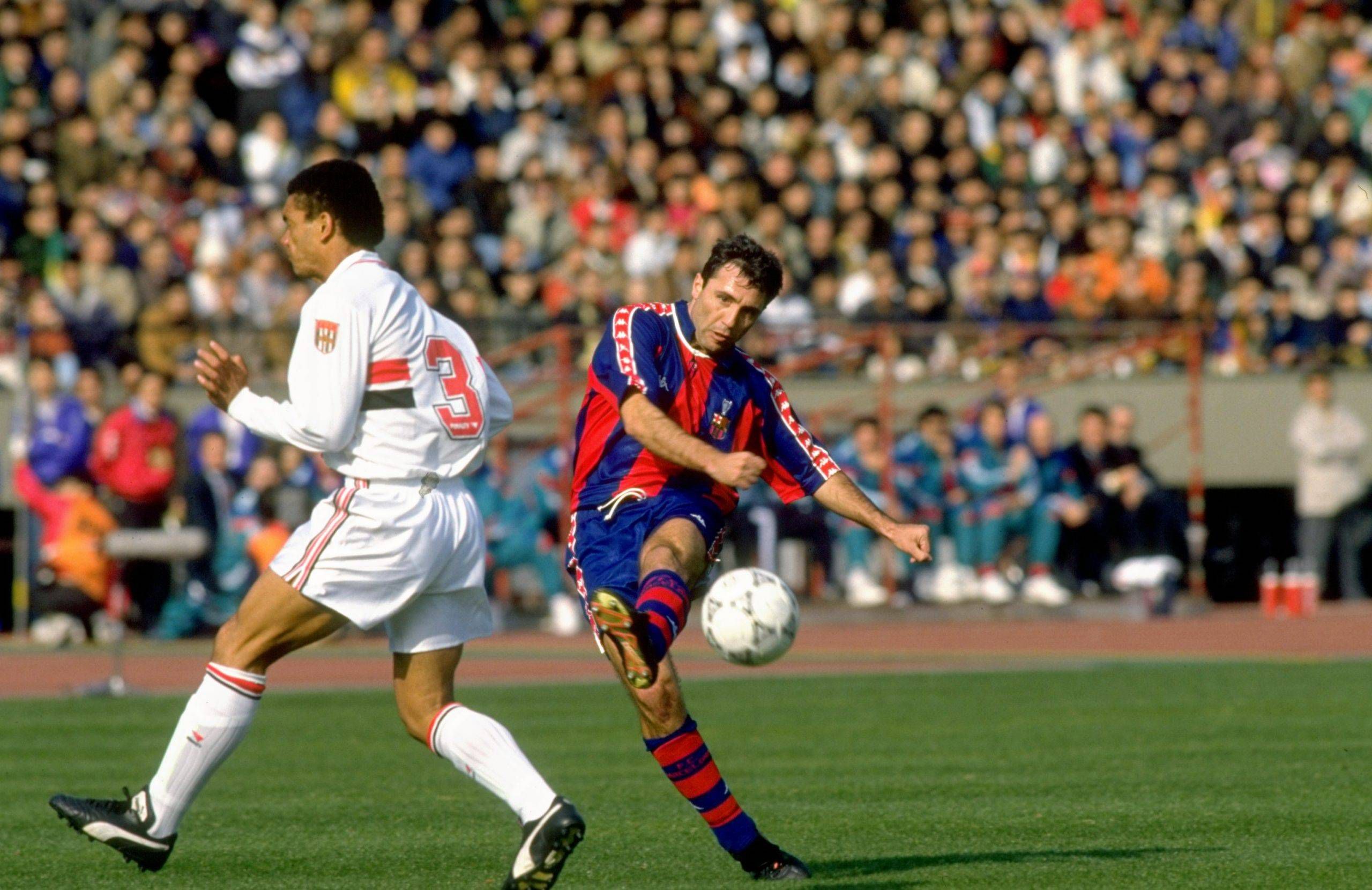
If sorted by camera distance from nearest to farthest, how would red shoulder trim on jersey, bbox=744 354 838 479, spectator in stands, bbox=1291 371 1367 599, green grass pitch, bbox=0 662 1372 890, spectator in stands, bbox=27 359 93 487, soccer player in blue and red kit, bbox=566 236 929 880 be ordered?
1. soccer player in blue and red kit, bbox=566 236 929 880
2. green grass pitch, bbox=0 662 1372 890
3. red shoulder trim on jersey, bbox=744 354 838 479
4. spectator in stands, bbox=27 359 93 487
5. spectator in stands, bbox=1291 371 1367 599

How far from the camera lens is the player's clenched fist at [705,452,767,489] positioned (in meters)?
6.89

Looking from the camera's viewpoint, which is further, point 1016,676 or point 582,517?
point 1016,676

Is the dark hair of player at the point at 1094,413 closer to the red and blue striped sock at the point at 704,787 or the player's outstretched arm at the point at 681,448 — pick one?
the player's outstretched arm at the point at 681,448

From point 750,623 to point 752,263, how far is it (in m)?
1.17

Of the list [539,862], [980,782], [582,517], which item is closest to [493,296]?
[980,782]

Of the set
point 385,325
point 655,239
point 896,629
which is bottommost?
point 896,629

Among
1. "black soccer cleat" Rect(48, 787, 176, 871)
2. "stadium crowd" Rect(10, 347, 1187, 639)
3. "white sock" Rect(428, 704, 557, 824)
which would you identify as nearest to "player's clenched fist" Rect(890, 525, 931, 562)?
"white sock" Rect(428, 704, 557, 824)

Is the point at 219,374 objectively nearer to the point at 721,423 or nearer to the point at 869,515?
the point at 721,423

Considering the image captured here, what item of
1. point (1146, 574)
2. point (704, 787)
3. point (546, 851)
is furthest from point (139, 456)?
point (546, 851)

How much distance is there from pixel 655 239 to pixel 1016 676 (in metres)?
7.41

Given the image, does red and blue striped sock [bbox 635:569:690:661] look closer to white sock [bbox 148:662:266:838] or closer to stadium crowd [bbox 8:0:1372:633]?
white sock [bbox 148:662:266:838]

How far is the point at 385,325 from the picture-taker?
6812 mm

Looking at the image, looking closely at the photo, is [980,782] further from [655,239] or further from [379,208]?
[655,239]

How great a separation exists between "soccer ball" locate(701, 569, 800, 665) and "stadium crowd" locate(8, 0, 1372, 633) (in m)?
11.6
